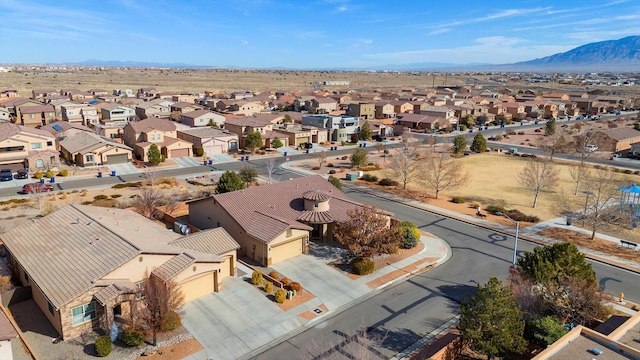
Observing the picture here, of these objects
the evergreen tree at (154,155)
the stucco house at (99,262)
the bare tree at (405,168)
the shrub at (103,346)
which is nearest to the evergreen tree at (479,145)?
the bare tree at (405,168)

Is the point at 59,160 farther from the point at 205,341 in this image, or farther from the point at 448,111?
the point at 448,111

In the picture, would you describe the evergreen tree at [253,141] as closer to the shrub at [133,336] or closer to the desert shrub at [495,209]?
the desert shrub at [495,209]

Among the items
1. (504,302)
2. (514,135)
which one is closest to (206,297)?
(504,302)

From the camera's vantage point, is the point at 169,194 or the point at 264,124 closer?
the point at 169,194

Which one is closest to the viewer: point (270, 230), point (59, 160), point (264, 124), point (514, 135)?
point (270, 230)

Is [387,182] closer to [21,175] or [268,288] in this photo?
[268,288]
